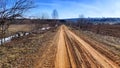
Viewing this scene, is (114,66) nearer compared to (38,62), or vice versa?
(114,66)

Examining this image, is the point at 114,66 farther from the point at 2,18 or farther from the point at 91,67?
the point at 2,18

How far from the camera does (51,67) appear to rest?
43.2 ft

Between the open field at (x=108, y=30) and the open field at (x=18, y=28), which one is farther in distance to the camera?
the open field at (x=18, y=28)

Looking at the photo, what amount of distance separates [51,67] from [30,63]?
1.73 meters

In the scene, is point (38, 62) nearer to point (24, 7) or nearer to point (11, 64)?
point (11, 64)

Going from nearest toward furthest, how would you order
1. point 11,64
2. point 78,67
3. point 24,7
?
point 78,67
point 11,64
point 24,7

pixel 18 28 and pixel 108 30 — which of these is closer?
pixel 108 30

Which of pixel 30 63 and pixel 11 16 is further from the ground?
pixel 11 16

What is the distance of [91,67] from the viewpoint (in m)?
13.0

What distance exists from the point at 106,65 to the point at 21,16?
606 cm

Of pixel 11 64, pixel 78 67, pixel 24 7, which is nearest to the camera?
pixel 78 67

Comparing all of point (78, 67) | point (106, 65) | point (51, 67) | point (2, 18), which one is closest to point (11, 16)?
point (2, 18)

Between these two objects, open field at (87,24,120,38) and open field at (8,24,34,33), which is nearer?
open field at (87,24,120,38)

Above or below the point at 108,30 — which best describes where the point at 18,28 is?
above
